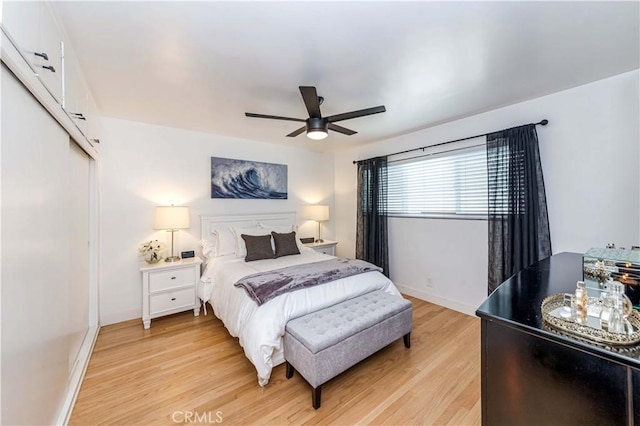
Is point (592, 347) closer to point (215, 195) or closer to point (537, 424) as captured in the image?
point (537, 424)

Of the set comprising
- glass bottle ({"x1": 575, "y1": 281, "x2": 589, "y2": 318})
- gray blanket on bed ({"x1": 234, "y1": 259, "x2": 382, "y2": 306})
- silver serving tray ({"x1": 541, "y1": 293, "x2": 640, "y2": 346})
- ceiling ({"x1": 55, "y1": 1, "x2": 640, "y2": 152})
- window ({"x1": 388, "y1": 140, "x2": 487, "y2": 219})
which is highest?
ceiling ({"x1": 55, "y1": 1, "x2": 640, "y2": 152})

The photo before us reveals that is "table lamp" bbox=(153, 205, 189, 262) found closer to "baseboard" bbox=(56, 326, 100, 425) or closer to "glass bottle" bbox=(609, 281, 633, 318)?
"baseboard" bbox=(56, 326, 100, 425)

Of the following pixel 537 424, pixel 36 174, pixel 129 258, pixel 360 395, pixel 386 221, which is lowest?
pixel 360 395

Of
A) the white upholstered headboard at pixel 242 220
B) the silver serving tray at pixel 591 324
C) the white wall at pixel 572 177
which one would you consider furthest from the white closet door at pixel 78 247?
the white wall at pixel 572 177

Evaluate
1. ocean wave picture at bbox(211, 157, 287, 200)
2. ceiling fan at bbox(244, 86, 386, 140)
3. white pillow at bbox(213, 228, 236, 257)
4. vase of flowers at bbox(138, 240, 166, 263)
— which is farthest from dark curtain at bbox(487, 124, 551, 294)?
vase of flowers at bbox(138, 240, 166, 263)

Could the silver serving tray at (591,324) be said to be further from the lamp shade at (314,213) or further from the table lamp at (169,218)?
the lamp shade at (314,213)

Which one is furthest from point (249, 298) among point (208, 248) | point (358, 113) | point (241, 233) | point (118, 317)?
point (118, 317)

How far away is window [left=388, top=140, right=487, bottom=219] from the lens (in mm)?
3084

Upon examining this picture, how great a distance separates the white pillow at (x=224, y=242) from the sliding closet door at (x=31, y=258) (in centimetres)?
171

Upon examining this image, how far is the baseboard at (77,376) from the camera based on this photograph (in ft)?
5.29

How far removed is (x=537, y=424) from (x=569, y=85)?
9.40 feet

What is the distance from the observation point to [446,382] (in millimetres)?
1964

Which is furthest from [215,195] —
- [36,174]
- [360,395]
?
[360,395]

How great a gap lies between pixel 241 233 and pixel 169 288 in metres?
1.05
